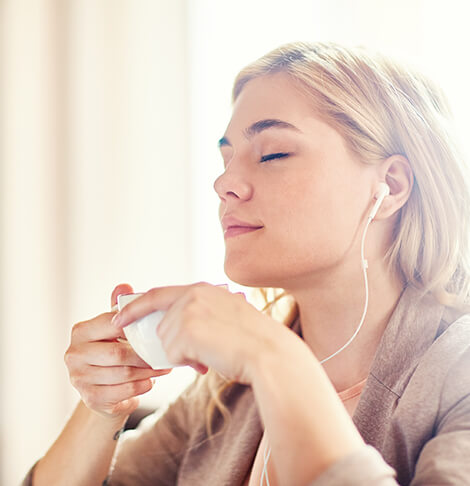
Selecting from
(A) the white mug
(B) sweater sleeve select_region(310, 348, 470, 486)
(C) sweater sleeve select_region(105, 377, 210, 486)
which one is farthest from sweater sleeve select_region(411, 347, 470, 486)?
(C) sweater sleeve select_region(105, 377, 210, 486)

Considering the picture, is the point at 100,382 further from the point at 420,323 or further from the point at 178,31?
the point at 178,31

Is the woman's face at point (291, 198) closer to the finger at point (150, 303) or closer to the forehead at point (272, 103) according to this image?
the forehead at point (272, 103)

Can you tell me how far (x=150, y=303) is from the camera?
799mm

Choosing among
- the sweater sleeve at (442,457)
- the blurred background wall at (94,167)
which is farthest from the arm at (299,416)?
the blurred background wall at (94,167)

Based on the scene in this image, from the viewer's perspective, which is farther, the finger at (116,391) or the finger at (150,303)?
the finger at (116,391)

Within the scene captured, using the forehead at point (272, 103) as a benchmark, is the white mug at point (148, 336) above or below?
below

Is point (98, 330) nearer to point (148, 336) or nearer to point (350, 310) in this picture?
point (148, 336)

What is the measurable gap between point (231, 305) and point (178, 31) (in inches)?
62.8

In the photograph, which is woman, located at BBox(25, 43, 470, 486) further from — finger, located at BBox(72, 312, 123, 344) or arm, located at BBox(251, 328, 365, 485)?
arm, located at BBox(251, 328, 365, 485)

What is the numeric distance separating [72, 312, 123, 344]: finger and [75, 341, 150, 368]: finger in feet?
0.05

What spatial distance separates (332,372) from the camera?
3.74 feet

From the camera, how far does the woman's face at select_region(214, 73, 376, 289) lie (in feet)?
3.36

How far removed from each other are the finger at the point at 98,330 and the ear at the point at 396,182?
0.57 m

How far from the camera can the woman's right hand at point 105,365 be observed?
1.00m
